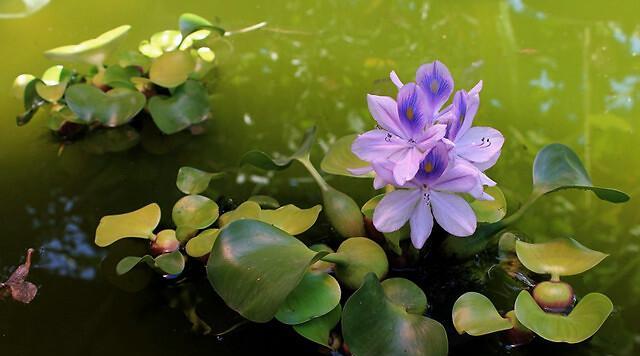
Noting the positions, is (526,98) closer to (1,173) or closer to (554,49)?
(554,49)

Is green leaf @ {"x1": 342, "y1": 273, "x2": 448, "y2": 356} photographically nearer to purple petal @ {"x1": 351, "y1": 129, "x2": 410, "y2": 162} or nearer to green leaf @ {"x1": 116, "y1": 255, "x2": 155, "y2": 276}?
purple petal @ {"x1": 351, "y1": 129, "x2": 410, "y2": 162}

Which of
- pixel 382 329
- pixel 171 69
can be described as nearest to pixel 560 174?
pixel 382 329

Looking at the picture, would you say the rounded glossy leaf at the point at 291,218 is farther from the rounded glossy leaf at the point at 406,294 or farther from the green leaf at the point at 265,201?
the rounded glossy leaf at the point at 406,294

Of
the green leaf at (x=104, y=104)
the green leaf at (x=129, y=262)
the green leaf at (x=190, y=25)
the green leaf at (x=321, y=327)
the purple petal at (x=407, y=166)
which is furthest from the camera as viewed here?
the green leaf at (x=190, y=25)

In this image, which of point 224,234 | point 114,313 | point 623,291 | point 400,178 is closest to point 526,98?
point 623,291

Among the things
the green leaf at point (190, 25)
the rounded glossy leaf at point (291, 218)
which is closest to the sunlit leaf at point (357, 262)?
the rounded glossy leaf at point (291, 218)

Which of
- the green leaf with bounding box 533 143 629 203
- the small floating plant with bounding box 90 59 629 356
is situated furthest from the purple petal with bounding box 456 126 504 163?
the green leaf with bounding box 533 143 629 203

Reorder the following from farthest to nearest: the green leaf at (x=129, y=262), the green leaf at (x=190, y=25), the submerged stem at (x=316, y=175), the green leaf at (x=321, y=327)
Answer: the green leaf at (x=190, y=25) → the submerged stem at (x=316, y=175) → the green leaf at (x=129, y=262) → the green leaf at (x=321, y=327)
